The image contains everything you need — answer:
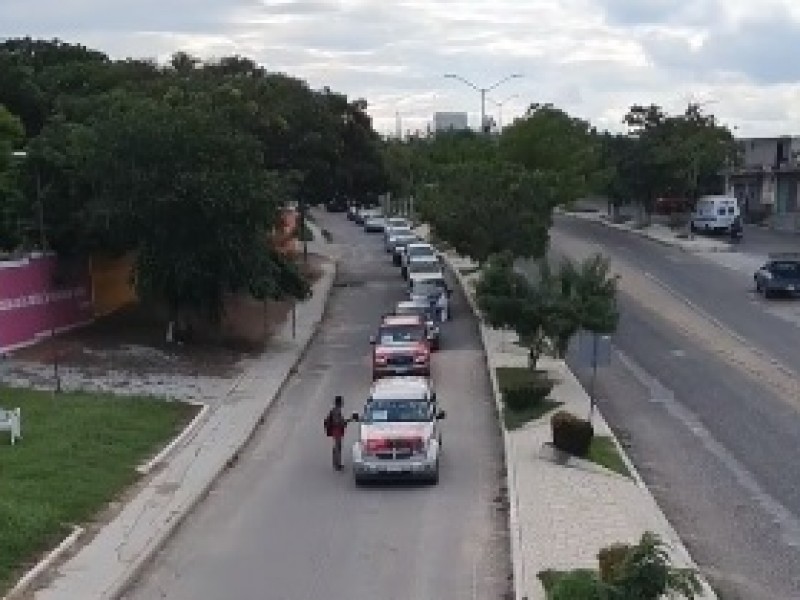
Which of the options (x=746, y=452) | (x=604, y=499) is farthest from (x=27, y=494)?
(x=746, y=452)

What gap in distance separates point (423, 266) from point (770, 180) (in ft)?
178

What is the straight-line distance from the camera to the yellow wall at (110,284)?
46031mm

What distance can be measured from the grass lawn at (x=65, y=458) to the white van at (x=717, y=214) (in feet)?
202

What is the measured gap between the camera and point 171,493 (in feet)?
78.7

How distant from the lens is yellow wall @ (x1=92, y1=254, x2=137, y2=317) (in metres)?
46.0

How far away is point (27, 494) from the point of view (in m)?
21.6

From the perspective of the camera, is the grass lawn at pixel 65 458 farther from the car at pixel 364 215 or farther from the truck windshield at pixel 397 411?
the car at pixel 364 215

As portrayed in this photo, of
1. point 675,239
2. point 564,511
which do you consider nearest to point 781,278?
point 675,239

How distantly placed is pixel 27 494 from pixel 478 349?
24.2 m

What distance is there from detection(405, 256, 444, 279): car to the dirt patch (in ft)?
29.9

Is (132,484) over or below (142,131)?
below

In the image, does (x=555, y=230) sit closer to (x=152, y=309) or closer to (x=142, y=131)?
(x=152, y=309)

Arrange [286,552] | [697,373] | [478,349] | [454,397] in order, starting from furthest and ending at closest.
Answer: [478,349] → [697,373] → [454,397] → [286,552]

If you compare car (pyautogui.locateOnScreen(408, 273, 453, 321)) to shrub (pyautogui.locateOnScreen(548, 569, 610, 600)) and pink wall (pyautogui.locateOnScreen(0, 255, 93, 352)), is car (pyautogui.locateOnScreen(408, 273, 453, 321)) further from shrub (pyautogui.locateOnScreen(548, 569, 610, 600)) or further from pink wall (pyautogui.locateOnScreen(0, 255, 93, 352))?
shrub (pyautogui.locateOnScreen(548, 569, 610, 600))
